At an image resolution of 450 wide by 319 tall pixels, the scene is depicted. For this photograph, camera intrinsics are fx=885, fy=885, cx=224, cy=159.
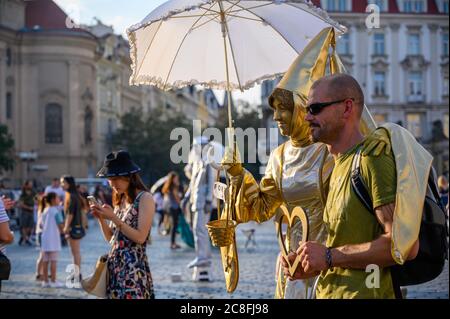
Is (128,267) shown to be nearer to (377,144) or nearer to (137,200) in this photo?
(137,200)

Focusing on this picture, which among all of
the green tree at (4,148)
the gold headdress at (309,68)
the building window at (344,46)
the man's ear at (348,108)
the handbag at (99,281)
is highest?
the building window at (344,46)

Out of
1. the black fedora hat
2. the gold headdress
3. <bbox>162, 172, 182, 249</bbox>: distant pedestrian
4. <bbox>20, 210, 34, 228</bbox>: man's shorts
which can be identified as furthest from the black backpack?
<bbox>20, 210, 34, 228</bbox>: man's shorts

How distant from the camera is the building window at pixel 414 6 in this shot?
67.0m

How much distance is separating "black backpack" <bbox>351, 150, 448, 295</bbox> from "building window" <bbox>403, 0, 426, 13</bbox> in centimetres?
6582

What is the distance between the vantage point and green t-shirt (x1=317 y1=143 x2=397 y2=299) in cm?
315

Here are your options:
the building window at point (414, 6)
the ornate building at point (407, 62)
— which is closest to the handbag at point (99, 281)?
the ornate building at point (407, 62)

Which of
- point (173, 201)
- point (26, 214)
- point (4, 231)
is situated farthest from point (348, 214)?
point (26, 214)

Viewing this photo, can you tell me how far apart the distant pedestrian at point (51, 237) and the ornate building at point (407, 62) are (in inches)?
2114

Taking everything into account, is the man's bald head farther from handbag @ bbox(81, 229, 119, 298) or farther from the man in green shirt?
handbag @ bbox(81, 229, 119, 298)

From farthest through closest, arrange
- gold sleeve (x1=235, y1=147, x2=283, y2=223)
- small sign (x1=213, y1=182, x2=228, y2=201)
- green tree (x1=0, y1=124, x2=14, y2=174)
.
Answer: green tree (x1=0, y1=124, x2=14, y2=174), small sign (x1=213, y1=182, x2=228, y2=201), gold sleeve (x1=235, y1=147, x2=283, y2=223)

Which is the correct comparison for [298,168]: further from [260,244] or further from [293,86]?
[260,244]

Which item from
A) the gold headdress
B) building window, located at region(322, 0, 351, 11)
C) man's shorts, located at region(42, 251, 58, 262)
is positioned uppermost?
building window, located at region(322, 0, 351, 11)

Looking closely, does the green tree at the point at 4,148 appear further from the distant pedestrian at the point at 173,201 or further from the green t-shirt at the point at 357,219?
the green t-shirt at the point at 357,219
